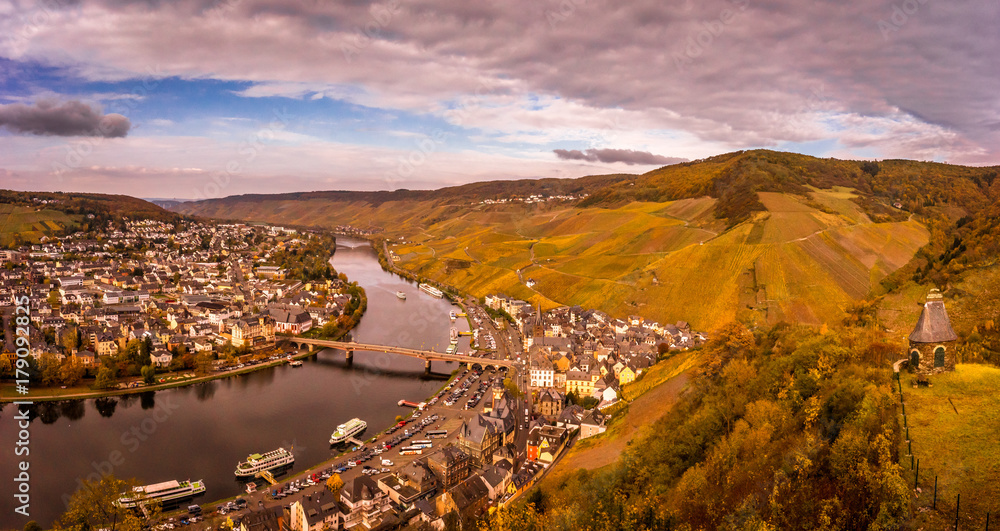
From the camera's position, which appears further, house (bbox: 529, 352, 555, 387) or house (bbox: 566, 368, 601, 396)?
house (bbox: 529, 352, 555, 387)

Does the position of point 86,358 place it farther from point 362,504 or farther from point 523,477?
point 523,477

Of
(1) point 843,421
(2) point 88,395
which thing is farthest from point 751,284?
(2) point 88,395

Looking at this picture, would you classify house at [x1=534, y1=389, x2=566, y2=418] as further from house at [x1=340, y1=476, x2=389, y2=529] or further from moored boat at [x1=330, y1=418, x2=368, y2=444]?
house at [x1=340, y1=476, x2=389, y2=529]

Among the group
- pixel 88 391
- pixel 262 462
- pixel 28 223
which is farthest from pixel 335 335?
pixel 28 223

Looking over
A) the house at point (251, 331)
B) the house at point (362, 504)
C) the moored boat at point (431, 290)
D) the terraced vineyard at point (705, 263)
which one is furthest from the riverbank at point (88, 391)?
the moored boat at point (431, 290)

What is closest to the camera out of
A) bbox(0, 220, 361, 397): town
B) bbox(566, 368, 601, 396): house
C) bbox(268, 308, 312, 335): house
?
bbox(566, 368, 601, 396): house

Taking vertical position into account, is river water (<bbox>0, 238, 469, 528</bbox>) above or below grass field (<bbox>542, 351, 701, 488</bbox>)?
below

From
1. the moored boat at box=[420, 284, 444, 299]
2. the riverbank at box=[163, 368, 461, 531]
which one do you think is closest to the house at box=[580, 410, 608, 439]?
the riverbank at box=[163, 368, 461, 531]

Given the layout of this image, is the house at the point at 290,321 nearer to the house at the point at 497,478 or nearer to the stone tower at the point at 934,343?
the house at the point at 497,478
